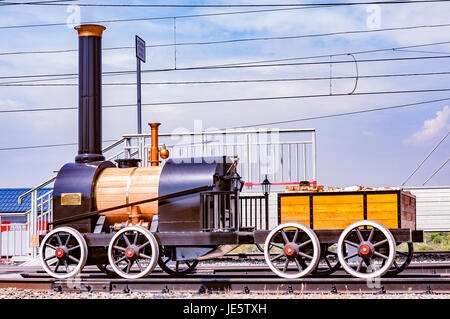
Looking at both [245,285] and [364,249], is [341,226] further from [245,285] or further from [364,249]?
[245,285]

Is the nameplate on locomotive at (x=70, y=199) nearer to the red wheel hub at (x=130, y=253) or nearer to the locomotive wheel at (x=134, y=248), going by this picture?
the locomotive wheel at (x=134, y=248)

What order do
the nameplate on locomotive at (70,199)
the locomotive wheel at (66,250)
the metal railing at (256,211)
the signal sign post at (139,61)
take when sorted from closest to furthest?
the locomotive wheel at (66,250) < the metal railing at (256,211) < the nameplate on locomotive at (70,199) < the signal sign post at (139,61)

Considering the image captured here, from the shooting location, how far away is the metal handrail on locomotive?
954cm

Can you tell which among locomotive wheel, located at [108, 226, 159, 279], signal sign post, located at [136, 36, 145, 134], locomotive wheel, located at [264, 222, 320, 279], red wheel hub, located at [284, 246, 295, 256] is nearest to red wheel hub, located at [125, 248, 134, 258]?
locomotive wheel, located at [108, 226, 159, 279]

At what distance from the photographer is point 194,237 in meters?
9.85

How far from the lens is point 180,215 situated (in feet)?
33.0

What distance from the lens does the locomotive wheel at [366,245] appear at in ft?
30.0

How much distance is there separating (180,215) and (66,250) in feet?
6.24

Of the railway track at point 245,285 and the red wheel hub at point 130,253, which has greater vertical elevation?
the red wheel hub at point 130,253

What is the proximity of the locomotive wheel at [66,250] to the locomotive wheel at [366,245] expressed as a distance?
390cm

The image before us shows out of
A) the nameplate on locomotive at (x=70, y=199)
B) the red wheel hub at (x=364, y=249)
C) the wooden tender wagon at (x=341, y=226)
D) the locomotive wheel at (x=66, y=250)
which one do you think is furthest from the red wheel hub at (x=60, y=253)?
the red wheel hub at (x=364, y=249)

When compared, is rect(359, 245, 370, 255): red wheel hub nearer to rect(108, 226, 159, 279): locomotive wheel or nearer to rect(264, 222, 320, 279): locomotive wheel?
rect(264, 222, 320, 279): locomotive wheel
